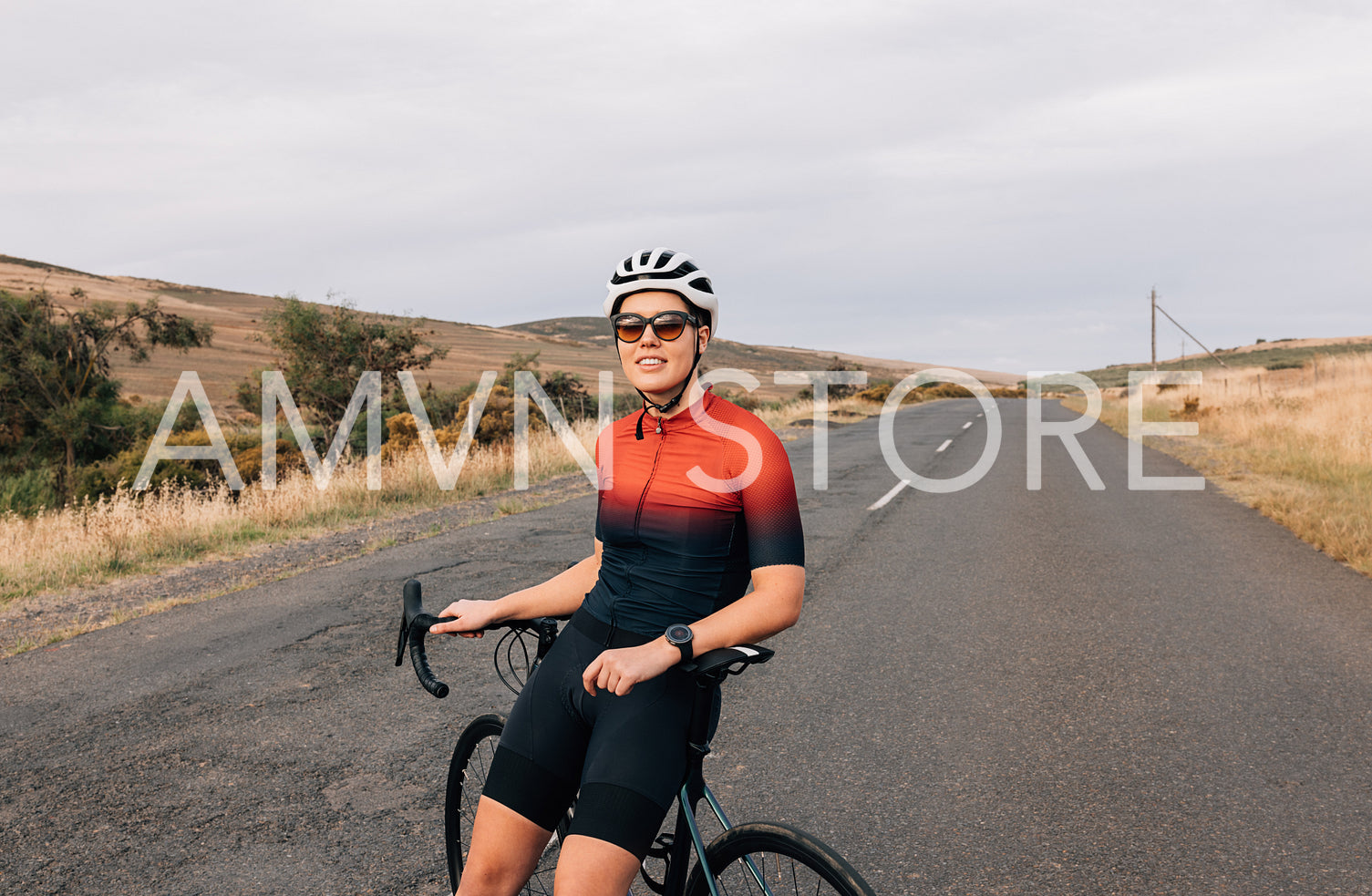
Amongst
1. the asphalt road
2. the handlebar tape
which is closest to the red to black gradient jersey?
the handlebar tape

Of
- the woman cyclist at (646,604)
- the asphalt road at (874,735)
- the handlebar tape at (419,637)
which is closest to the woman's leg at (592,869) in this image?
the woman cyclist at (646,604)

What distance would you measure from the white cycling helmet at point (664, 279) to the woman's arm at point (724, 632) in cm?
68

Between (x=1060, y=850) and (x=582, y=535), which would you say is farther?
(x=582, y=535)

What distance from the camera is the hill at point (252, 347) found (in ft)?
172

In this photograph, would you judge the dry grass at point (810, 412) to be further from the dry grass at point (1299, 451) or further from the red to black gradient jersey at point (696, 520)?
the red to black gradient jersey at point (696, 520)

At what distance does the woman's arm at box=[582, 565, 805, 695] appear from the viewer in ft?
5.74

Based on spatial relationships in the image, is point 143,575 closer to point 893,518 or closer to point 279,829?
point 279,829

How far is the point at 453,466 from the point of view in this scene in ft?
47.4

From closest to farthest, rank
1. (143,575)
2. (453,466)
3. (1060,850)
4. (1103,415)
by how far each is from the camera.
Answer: (1060,850)
(143,575)
(453,466)
(1103,415)

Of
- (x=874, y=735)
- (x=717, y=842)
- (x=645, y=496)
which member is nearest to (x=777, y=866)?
(x=717, y=842)

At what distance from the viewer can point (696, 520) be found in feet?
6.60

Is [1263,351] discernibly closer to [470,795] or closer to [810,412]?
[810,412]

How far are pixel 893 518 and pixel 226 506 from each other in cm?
850

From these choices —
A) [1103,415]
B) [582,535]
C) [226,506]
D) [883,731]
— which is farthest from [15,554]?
[1103,415]
